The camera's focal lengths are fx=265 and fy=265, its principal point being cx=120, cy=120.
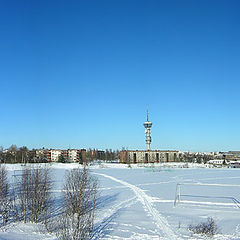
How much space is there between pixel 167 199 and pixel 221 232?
1073 cm

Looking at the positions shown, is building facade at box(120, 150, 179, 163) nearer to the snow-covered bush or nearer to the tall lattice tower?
the tall lattice tower

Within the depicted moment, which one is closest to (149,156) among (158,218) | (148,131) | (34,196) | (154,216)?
(148,131)

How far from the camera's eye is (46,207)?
62.1ft

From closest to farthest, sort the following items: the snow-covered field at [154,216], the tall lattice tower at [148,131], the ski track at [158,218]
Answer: the snow-covered field at [154,216] → the ski track at [158,218] → the tall lattice tower at [148,131]

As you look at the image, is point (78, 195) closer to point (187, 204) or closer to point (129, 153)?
point (187, 204)

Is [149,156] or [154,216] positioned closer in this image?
[154,216]

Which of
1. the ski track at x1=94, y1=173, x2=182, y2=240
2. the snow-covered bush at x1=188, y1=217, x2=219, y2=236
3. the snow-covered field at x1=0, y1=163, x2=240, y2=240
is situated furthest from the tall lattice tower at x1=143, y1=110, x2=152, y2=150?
the snow-covered bush at x1=188, y1=217, x2=219, y2=236

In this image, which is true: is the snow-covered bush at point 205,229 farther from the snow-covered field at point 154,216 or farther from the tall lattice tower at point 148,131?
the tall lattice tower at point 148,131

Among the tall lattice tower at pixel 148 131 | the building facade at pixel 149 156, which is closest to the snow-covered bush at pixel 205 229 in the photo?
the building facade at pixel 149 156

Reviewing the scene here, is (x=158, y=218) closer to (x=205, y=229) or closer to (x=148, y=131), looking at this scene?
(x=205, y=229)

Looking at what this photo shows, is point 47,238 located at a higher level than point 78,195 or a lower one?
lower

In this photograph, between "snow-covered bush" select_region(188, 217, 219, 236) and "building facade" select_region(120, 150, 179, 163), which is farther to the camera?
"building facade" select_region(120, 150, 179, 163)

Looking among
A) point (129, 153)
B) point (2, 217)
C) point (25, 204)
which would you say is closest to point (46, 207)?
point (25, 204)

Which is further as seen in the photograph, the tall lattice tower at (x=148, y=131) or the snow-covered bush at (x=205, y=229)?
the tall lattice tower at (x=148, y=131)
